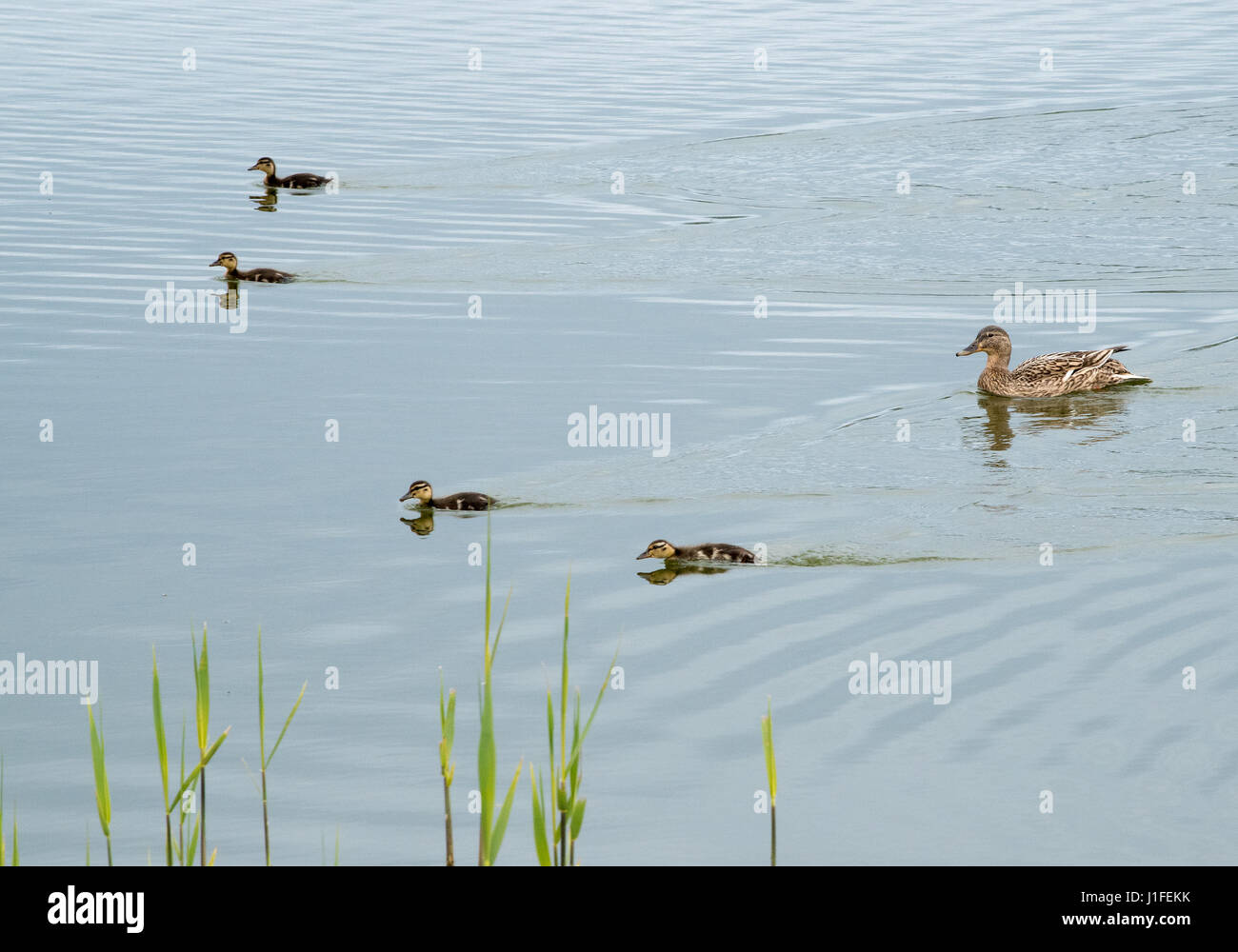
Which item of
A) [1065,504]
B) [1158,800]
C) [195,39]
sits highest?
[195,39]

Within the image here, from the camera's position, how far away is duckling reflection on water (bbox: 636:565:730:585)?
1045 centimetres

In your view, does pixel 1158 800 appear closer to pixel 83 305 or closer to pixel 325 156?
pixel 83 305

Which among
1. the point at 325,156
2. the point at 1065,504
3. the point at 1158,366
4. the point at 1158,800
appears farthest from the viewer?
the point at 325,156

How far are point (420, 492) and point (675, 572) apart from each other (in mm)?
2034

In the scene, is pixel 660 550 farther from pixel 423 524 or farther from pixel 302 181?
pixel 302 181

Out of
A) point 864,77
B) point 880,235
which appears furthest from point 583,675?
point 864,77

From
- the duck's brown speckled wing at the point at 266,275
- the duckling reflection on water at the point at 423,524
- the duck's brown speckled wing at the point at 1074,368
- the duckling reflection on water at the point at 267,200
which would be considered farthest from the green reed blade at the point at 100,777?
the duckling reflection on water at the point at 267,200

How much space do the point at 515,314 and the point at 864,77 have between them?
1795 cm

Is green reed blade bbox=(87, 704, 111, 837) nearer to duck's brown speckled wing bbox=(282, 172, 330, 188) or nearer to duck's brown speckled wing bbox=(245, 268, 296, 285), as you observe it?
duck's brown speckled wing bbox=(245, 268, 296, 285)

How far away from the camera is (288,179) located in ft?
78.5

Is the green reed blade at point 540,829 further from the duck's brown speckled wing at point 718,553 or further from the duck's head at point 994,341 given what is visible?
the duck's head at point 994,341

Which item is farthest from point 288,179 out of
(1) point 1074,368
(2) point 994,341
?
(1) point 1074,368
